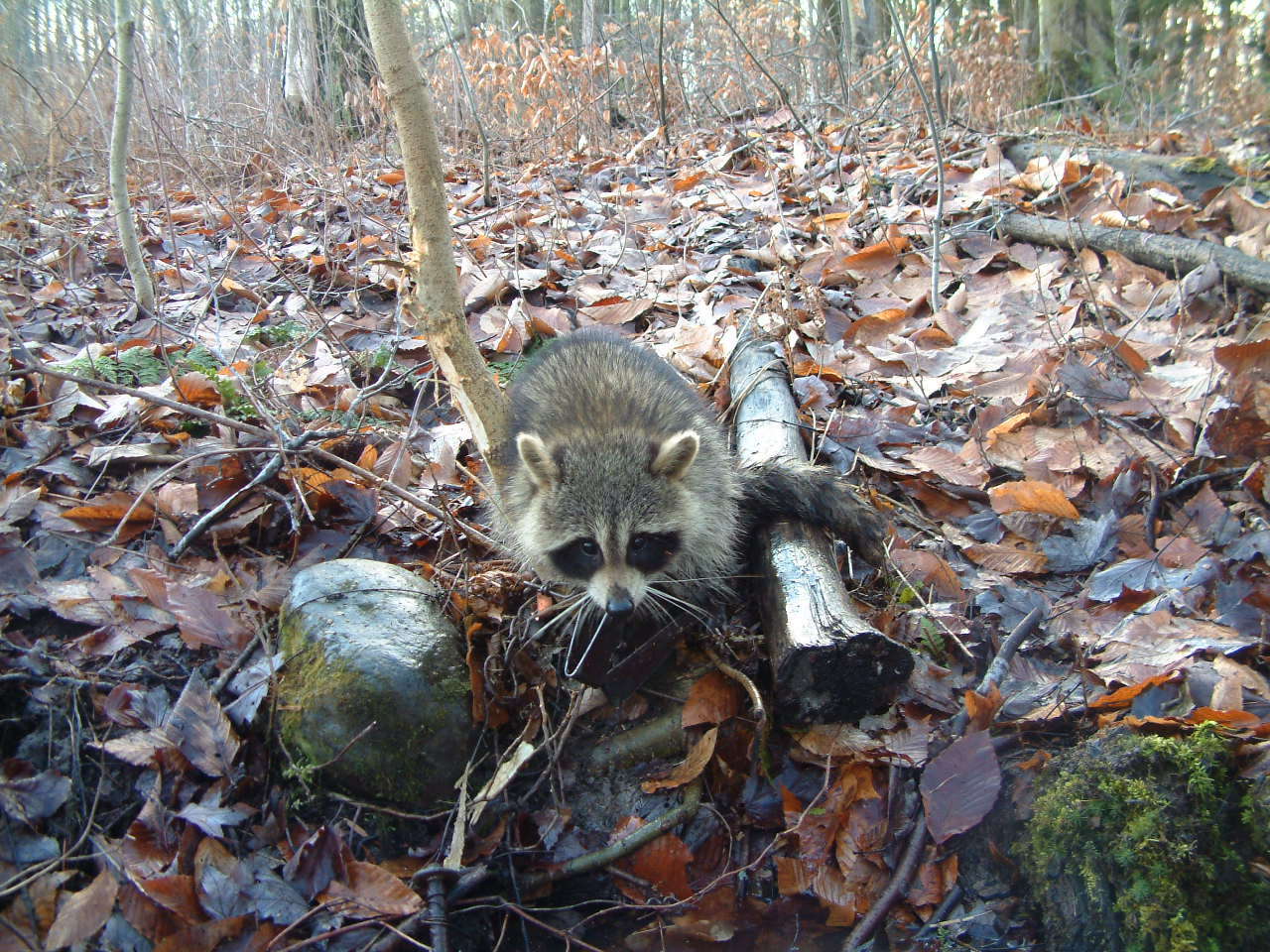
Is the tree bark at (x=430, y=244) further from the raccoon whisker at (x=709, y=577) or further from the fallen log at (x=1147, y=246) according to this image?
the fallen log at (x=1147, y=246)

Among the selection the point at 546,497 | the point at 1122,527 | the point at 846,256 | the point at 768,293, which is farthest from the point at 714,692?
the point at 846,256

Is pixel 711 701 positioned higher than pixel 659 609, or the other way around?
pixel 659 609

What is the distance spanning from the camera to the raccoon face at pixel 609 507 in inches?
131

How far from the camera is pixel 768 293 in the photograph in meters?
5.28

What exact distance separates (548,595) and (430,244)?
1556mm

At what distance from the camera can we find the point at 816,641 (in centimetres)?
278

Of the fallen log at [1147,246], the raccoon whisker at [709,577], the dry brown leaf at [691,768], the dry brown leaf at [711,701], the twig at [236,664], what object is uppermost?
the fallen log at [1147,246]

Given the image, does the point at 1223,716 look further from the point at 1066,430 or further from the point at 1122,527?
the point at 1066,430

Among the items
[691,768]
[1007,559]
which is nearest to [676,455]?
[691,768]

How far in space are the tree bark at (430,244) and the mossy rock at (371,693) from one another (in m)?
0.87

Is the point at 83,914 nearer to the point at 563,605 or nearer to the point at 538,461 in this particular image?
the point at 563,605

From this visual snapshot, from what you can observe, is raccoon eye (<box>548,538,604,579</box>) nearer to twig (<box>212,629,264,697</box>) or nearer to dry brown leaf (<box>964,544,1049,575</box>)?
twig (<box>212,629,264,697</box>)

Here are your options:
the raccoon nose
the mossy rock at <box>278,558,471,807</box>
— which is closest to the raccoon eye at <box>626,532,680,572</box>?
the raccoon nose

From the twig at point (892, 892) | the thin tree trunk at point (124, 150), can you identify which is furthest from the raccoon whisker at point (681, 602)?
the thin tree trunk at point (124, 150)
